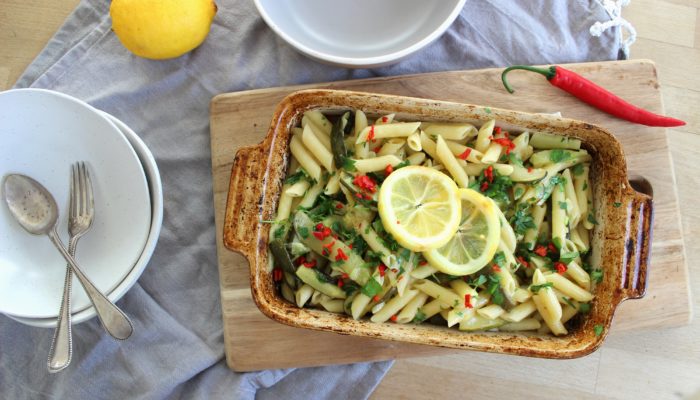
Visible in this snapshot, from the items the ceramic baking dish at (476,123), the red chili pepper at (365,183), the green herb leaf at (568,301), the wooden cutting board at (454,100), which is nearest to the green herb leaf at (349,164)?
the red chili pepper at (365,183)

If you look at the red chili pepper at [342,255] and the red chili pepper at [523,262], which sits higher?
the red chili pepper at [342,255]

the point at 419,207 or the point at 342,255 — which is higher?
the point at 419,207

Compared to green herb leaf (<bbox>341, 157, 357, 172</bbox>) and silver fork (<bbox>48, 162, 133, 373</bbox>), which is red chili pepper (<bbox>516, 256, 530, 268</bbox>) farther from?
silver fork (<bbox>48, 162, 133, 373</bbox>)

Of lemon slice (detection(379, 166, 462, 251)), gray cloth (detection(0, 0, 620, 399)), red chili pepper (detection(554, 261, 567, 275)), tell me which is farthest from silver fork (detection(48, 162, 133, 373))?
red chili pepper (detection(554, 261, 567, 275))

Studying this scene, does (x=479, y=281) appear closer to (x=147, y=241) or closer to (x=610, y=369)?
(x=610, y=369)

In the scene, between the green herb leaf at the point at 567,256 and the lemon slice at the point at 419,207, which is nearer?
the lemon slice at the point at 419,207

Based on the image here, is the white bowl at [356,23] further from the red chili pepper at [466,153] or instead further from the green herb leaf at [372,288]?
the green herb leaf at [372,288]

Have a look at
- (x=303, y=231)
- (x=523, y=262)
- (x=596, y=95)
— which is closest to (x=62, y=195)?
(x=303, y=231)
